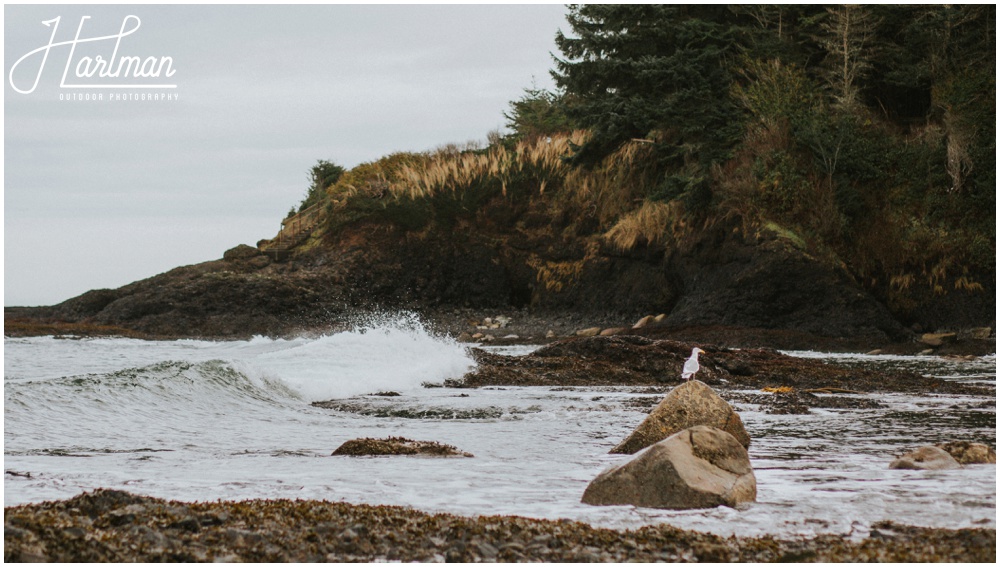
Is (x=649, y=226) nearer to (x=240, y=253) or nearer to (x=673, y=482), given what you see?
(x=240, y=253)

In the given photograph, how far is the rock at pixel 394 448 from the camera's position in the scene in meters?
6.57

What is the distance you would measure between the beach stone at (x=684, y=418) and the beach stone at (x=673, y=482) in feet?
5.52

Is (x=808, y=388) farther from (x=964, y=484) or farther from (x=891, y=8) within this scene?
(x=891, y=8)

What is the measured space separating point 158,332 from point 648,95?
16.8m

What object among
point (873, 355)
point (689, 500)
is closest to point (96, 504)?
point (689, 500)

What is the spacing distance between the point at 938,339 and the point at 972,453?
16.4 meters

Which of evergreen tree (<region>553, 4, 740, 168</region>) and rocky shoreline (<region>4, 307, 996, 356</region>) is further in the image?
evergreen tree (<region>553, 4, 740, 168</region>)

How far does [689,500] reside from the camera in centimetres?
476

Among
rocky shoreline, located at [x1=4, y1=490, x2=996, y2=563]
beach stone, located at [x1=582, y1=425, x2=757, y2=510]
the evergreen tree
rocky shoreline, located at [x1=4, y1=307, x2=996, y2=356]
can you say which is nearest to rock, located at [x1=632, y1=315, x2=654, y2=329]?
rocky shoreline, located at [x1=4, y1=307, x2=996, y2=356]

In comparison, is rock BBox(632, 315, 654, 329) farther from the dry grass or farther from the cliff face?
the dry grass

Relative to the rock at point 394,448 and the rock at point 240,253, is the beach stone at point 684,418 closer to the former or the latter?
the rock at point 394,448

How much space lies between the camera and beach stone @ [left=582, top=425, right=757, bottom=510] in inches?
187

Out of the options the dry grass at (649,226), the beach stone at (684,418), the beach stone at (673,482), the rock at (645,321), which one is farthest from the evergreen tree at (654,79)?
the beach stone at (673,482)

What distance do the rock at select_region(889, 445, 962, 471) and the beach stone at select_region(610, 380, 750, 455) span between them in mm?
1403
